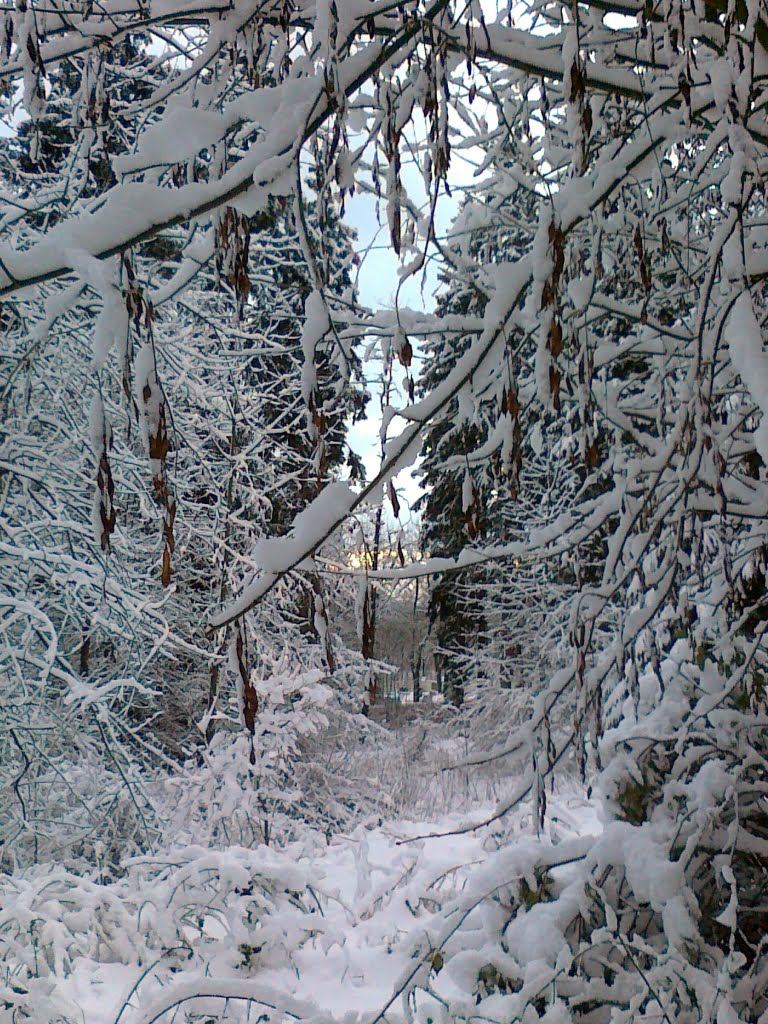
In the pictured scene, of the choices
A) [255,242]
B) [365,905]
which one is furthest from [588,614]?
[255,242]

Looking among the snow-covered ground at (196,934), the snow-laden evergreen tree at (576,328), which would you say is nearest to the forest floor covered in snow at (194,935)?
the snow-covered ground at (196,934)

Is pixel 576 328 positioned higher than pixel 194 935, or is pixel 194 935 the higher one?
pixel 576 328

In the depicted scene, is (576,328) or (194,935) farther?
(194,935)

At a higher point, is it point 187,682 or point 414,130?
point 414,130

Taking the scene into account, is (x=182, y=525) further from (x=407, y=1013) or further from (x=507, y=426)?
(x=507, y=426)

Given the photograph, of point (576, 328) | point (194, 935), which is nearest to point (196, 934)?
point (194, 935)

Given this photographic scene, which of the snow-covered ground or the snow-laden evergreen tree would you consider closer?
the snow-laden evergreen tree

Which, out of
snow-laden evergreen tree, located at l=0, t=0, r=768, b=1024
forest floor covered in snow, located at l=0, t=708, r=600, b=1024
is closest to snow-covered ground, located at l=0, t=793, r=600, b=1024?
forest floor covered in snow, located at l=0, t=708, r=600, b=1024

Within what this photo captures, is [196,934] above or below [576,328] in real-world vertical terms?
Answer: below

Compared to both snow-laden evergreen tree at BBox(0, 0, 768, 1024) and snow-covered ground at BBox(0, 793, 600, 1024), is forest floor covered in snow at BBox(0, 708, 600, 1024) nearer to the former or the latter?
snow-covered ground at BBox(0, 793, 600, 1024)

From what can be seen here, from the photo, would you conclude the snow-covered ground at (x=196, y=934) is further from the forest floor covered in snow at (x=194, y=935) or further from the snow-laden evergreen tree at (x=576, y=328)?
the snow-laden evergreen tree at (x=576, y=328)

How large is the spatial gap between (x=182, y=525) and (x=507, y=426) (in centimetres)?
428

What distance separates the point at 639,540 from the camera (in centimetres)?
176

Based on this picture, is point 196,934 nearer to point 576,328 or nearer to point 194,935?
point 194,935
